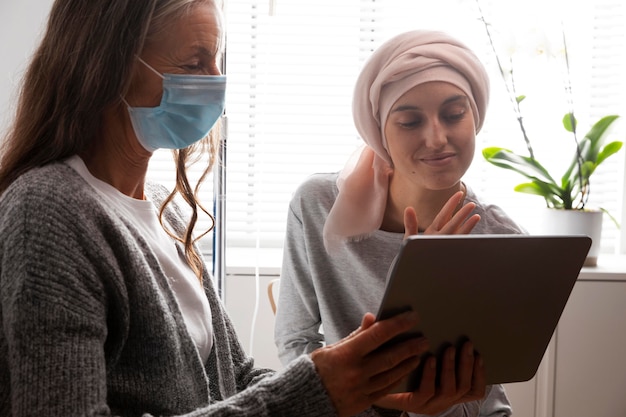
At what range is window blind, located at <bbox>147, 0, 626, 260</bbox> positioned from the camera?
2.94 m

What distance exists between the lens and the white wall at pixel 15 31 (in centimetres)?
236

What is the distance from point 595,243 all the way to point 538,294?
1.63m

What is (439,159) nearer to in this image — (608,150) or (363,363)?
(363,363)

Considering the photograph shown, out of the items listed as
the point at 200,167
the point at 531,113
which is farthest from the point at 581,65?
the point at 200,167

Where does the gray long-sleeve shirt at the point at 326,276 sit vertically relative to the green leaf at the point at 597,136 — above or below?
below

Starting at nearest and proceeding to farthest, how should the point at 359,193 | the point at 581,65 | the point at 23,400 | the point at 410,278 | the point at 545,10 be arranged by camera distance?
the point at 23,400, the point at 410,278, the point at 359,193, the point at 545,10, the point at 581,65

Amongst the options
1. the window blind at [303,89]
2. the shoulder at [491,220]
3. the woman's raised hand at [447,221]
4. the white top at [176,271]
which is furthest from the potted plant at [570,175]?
the white top at [176,271]

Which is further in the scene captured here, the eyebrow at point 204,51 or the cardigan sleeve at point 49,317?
the eyebrow at point 204,51

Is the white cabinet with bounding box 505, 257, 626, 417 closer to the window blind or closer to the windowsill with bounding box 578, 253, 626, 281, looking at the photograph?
the windowsill with bounding box 578, 253, 626, 281

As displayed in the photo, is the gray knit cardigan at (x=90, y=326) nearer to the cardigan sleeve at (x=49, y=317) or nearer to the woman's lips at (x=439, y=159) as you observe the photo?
the cardigan sleeve at (x=49, y=317)

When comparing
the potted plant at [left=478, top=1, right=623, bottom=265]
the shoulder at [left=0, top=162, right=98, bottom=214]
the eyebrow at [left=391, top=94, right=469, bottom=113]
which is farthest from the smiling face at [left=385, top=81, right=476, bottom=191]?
the potted plant at [left=478, top=1, right=623, bottom=265]

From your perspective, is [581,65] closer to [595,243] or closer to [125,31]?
[595,243]

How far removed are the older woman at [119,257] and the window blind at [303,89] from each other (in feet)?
5.49

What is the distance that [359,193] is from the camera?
5.27 feet
